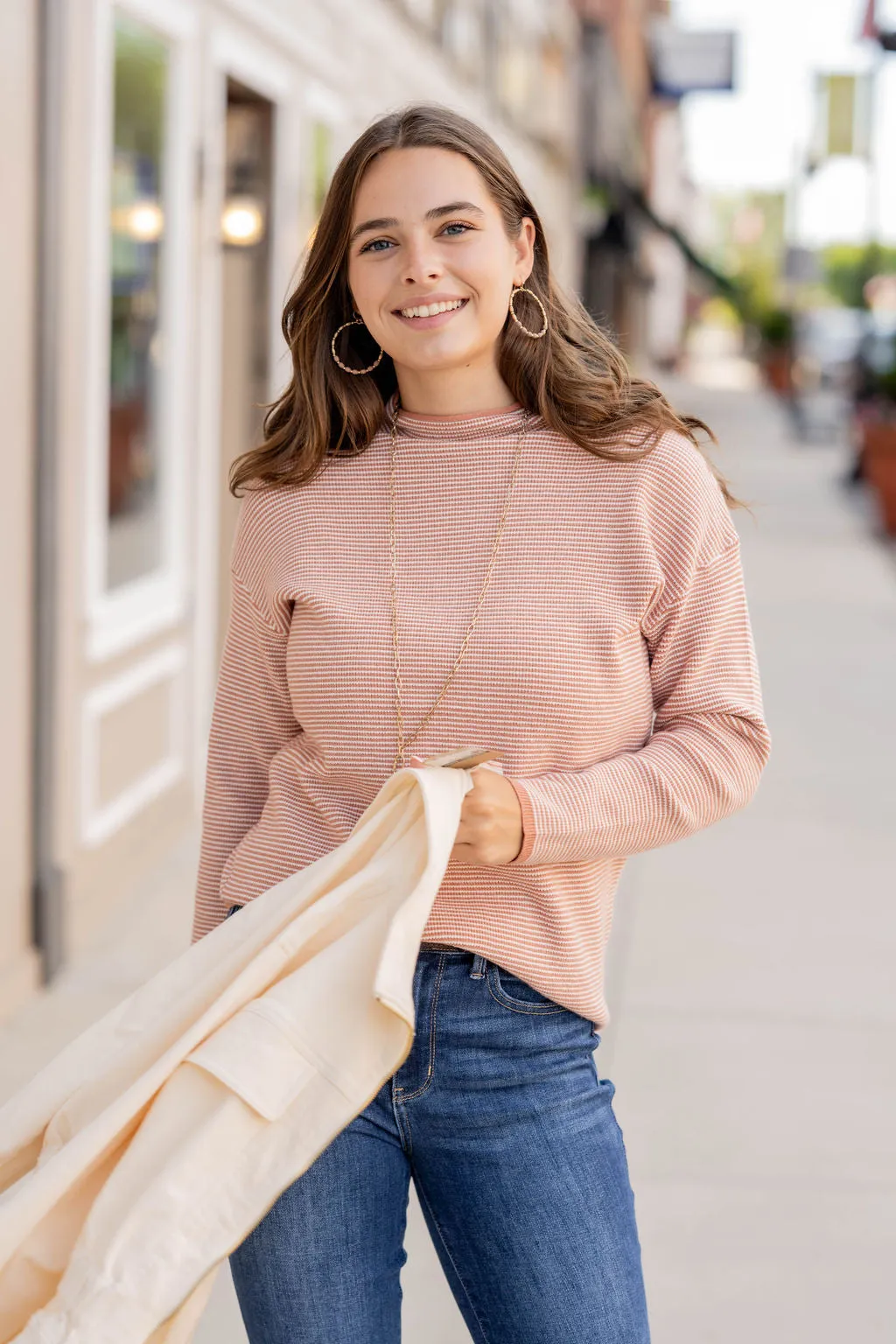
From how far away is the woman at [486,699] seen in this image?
1.93 metres

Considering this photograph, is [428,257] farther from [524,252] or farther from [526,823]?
[526,823]

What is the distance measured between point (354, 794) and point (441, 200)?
0.76 metres

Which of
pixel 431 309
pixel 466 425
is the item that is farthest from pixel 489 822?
pixel 431 309

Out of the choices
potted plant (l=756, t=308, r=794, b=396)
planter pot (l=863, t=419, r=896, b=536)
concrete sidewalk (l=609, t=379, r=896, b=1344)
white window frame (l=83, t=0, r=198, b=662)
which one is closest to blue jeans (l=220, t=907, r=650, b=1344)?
concrete sidewalk (l=609, t=379, r=896, b=1344)

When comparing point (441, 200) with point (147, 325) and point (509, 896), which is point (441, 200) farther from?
point (147, 325)

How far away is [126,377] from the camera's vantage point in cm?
573

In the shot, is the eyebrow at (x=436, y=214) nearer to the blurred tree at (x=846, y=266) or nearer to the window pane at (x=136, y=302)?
the window pane at (x=136, y=302)

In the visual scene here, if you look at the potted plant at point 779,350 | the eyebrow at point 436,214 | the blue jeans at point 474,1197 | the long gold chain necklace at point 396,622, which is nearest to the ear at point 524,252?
the eyebrow at point 436,214

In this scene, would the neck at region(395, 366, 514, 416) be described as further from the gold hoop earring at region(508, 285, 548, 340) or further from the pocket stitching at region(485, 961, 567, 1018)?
the pocket stitching at region(485, 961, 567, 1018)

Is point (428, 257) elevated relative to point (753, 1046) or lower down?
elevated

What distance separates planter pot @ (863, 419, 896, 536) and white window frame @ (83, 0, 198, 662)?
1016 cm

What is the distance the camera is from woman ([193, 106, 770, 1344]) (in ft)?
6.33

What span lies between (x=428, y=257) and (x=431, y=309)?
7cm

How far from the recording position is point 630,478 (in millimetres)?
2033
